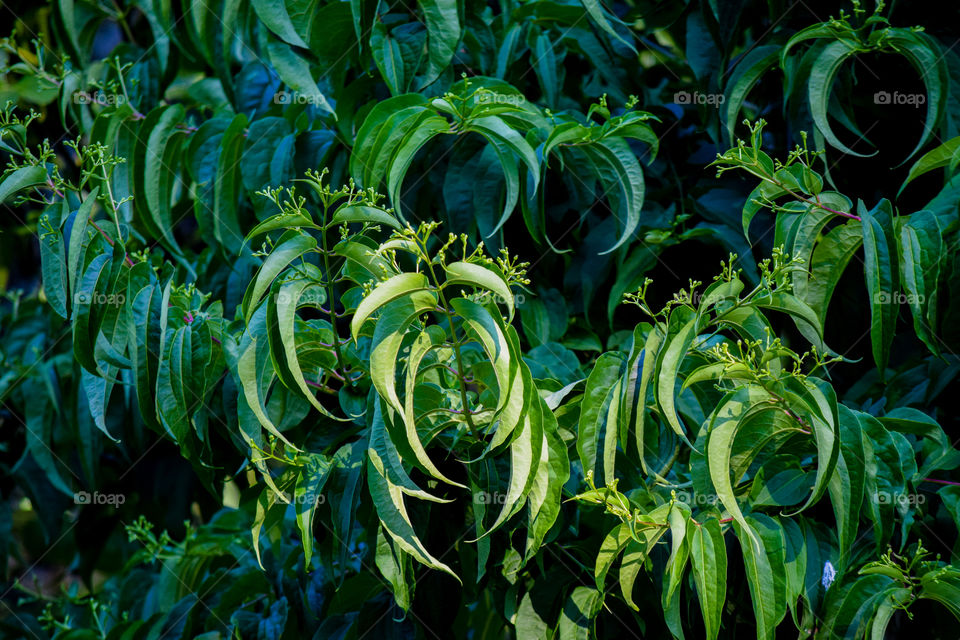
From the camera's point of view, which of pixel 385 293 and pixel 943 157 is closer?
pixel 385 293

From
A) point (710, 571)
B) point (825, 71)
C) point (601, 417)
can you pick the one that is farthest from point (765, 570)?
point (825, 71)

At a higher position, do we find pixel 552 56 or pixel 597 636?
pixel 552 56

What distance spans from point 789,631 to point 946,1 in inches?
A: 46.5

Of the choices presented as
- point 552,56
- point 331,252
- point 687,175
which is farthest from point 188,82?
point 331,252

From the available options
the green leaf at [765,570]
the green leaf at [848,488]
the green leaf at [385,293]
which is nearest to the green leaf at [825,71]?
the green leaf at [848,488]

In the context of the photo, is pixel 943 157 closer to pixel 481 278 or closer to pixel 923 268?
pixel 923 268

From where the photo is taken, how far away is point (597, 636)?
123cm

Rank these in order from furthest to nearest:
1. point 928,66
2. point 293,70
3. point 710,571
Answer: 1. point 293,70
2. point 928,66
3. point 710,571

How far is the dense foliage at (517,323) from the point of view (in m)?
1.02

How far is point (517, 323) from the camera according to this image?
1638 millimetres

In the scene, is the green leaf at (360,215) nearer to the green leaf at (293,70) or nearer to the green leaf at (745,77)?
the green leaf at (293,70)

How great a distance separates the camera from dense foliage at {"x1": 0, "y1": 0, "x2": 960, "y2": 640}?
3.34ft

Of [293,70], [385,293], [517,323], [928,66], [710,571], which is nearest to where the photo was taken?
[385,293]

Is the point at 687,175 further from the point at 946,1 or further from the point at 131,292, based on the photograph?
the point at 131,292
